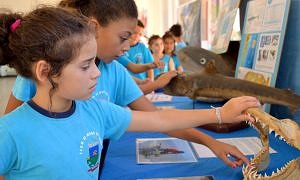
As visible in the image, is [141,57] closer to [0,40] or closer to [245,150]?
[245,150]

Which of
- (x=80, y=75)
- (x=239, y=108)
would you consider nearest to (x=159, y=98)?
(x=239, y=108)

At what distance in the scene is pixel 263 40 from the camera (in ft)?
6.11

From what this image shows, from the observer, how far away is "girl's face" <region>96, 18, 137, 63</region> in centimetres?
124

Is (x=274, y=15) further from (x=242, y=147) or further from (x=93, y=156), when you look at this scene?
(x=93, y=156)

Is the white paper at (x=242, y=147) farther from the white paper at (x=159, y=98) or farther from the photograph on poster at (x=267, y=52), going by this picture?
the white paper at (x=159, y=98)

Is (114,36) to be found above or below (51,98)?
above

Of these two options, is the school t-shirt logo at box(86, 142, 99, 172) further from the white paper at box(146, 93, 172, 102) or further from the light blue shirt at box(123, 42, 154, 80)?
the light blue shirt at box(123, 42, 154, 80)

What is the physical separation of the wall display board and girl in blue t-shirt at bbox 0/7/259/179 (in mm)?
821

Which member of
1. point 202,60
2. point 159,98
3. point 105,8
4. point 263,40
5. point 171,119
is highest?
point 105,8

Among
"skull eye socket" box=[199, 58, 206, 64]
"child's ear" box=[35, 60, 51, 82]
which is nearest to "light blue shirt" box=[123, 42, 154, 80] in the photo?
"skull eye socket" box=[199, 58, 206, 64]

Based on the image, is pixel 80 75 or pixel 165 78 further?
pixel 165 78

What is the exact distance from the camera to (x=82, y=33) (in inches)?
35.9

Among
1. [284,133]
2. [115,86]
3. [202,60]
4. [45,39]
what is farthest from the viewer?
[202,60]

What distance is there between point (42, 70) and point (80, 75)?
0.30 ft
